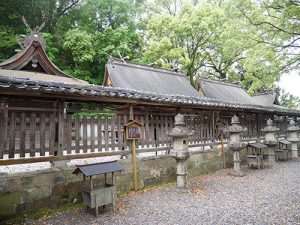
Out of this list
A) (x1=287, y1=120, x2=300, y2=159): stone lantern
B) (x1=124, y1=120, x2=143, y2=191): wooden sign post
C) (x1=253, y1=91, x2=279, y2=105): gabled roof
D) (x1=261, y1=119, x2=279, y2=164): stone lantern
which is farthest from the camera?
(x1=253, y1=91, x2=279, y2=105): gabled roof

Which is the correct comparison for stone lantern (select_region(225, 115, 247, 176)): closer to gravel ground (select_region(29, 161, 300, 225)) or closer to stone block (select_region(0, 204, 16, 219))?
gravel ground (select_region(29, 161, 300, 225))

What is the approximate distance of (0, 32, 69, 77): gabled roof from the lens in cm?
1530

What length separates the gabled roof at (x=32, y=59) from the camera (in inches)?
603

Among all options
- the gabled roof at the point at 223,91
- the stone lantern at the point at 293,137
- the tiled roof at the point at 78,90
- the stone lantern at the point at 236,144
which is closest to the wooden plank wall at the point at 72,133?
the tiled roof at the point at 78,90

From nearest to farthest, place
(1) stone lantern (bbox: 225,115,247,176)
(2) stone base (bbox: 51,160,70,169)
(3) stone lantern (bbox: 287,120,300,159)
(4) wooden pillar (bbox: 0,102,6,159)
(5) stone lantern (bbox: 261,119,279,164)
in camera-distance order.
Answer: (4) wooden pillar (bbox: 0,102,6,159)
(2) stone base (bbox: 51,160,70,169)
(1) stone lantern (bbox: 225,115,247,176)
(5) stone lantern (bbox: 261,119,279,164)
(3) stone lantern (bbox: 287,120,300,159)

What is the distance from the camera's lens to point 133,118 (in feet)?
28.6

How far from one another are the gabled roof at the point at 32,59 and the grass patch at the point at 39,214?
12.3m

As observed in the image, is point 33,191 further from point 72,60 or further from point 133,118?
point 72,60

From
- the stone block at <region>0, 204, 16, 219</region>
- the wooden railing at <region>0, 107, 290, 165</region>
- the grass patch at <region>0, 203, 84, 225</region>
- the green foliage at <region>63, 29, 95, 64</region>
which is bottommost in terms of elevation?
the grass patch at <region>0, 203, 84, 225</region>

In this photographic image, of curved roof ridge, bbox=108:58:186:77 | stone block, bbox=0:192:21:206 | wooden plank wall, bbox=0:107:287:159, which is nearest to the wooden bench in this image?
wooden plank wall, bbox=0:107:287:159

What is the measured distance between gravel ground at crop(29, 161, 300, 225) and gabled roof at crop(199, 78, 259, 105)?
1233 cm

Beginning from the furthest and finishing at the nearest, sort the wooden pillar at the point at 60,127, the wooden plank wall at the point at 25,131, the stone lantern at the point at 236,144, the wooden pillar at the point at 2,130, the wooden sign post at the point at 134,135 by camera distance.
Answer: the stone lantern at the point at 236,144 → the wooden sign post at the point at 134,135 → the wooden pillar at the point at 60,127 → the wooden plank wall at the point at 25,131 → the wooden pillar at the point at 2,130

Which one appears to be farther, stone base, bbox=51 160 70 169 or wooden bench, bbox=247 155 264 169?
wooden bench, bbox=247 155 264 169

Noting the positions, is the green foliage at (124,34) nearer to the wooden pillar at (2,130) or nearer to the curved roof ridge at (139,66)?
the curved roof ridge at (139,66)
